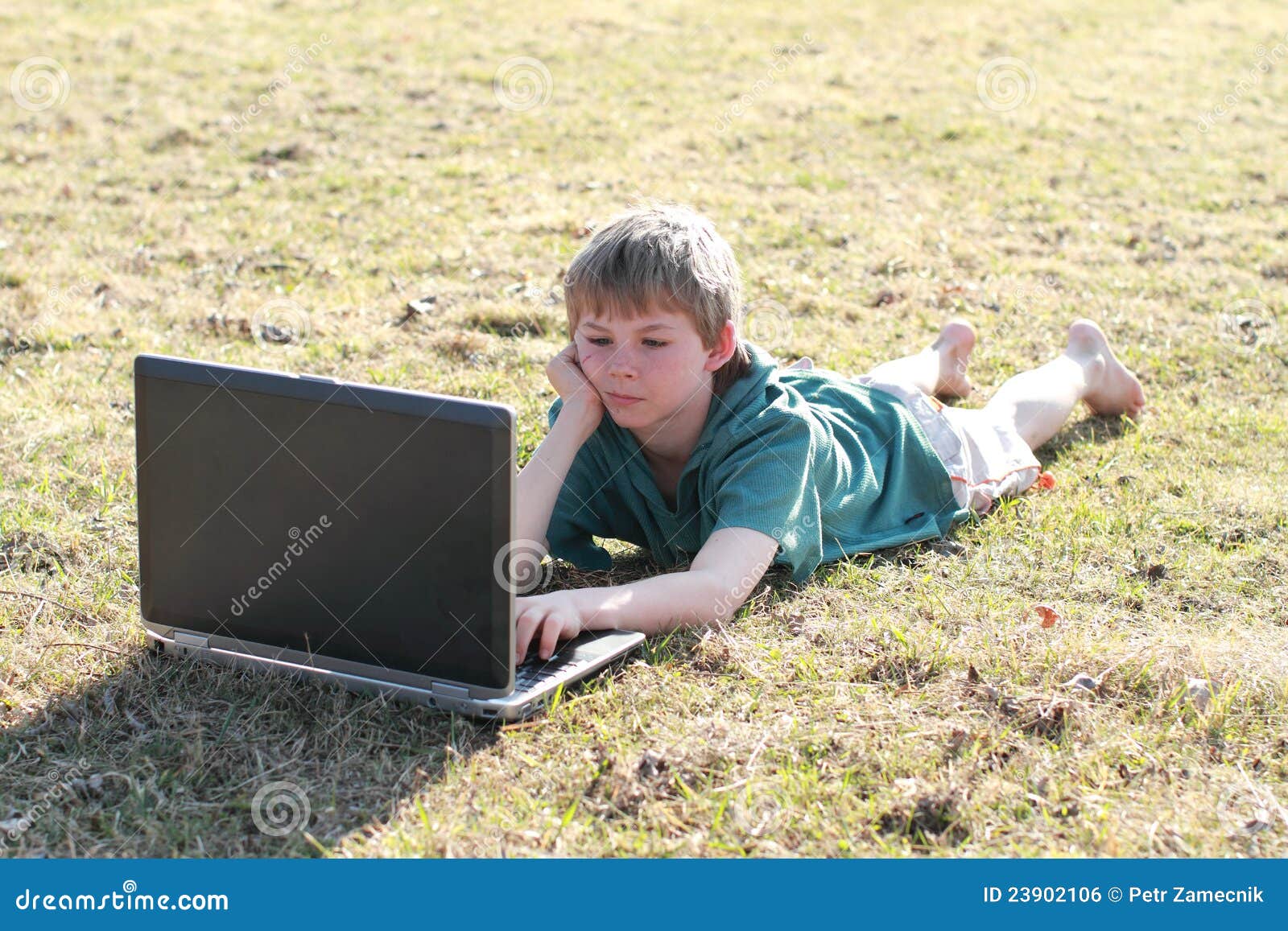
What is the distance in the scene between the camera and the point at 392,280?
6.46 m

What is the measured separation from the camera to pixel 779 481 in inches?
136

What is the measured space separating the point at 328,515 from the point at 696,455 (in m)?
1.19

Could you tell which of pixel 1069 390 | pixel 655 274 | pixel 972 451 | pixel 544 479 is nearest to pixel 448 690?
pixel 544 479

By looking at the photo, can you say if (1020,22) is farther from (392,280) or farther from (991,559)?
(991,559)

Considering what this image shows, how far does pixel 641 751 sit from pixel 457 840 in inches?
18.8

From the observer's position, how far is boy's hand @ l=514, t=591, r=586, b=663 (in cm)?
299

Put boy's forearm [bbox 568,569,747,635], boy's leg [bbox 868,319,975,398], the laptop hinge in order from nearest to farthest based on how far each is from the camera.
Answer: the laptop hinge < boy's forearm [bbox 568,569,747,635] < boy's leg [bbox 868,319,975,398]

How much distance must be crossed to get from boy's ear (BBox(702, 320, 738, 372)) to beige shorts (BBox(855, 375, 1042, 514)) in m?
0.91

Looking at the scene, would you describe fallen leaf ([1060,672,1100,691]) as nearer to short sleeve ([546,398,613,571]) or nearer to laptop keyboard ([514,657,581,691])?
laptop keyboard ([514,657,581,691])

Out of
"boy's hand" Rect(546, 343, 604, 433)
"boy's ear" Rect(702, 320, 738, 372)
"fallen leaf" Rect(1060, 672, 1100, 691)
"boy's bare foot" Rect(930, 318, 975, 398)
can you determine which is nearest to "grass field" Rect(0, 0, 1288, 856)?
"fallen leaf" Rect(1060, 672, 1100, 691)

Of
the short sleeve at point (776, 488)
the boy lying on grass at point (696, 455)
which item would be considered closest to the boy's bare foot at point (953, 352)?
the boy lying on grass at point (696, 455)

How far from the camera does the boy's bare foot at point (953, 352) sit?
5043mm

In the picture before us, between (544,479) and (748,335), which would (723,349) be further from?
(748,335)

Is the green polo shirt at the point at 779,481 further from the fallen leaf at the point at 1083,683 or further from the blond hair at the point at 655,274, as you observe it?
the fallen leaf at the point at 1083,683
